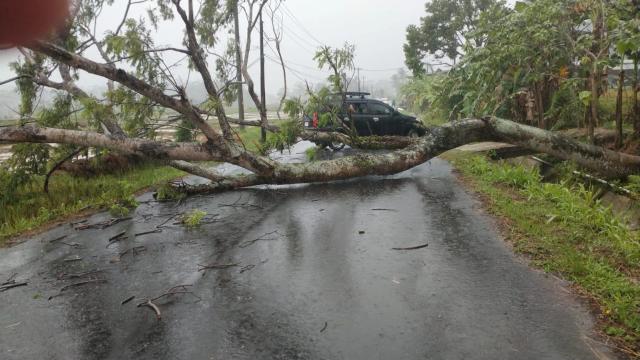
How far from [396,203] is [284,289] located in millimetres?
3938

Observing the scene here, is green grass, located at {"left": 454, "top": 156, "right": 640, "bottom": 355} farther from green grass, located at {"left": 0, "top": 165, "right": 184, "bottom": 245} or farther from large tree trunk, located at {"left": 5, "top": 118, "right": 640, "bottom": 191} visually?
green grass, located at {"left": 0, "top": 165, "right": 184, "bottom": 245}

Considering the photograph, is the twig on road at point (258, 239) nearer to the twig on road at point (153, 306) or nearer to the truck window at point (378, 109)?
the twig on road at point (153, 306)

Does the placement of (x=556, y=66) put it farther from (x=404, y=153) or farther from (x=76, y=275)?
(x=76, y=275)

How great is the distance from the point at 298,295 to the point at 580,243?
381 centimetres

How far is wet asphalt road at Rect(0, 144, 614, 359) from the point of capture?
359cm

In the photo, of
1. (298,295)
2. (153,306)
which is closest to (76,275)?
(153,306)

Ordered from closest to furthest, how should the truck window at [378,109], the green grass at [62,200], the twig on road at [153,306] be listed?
the twig on road at [153,306], the green grass at [62,200], the truck window at [378,109]

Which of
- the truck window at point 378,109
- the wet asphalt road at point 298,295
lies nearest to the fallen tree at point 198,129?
the wet asphalt road at point 298,295

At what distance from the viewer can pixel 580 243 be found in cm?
547

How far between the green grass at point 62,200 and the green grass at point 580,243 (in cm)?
692

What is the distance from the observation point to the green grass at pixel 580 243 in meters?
3.95

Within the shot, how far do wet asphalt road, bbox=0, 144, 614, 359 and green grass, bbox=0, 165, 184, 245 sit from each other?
861mm

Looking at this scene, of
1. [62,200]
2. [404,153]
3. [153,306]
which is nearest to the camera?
[153,306]

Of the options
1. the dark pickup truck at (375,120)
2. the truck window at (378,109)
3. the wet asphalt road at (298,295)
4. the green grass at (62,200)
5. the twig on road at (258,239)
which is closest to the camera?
the wet asphalt road at (298,295)
